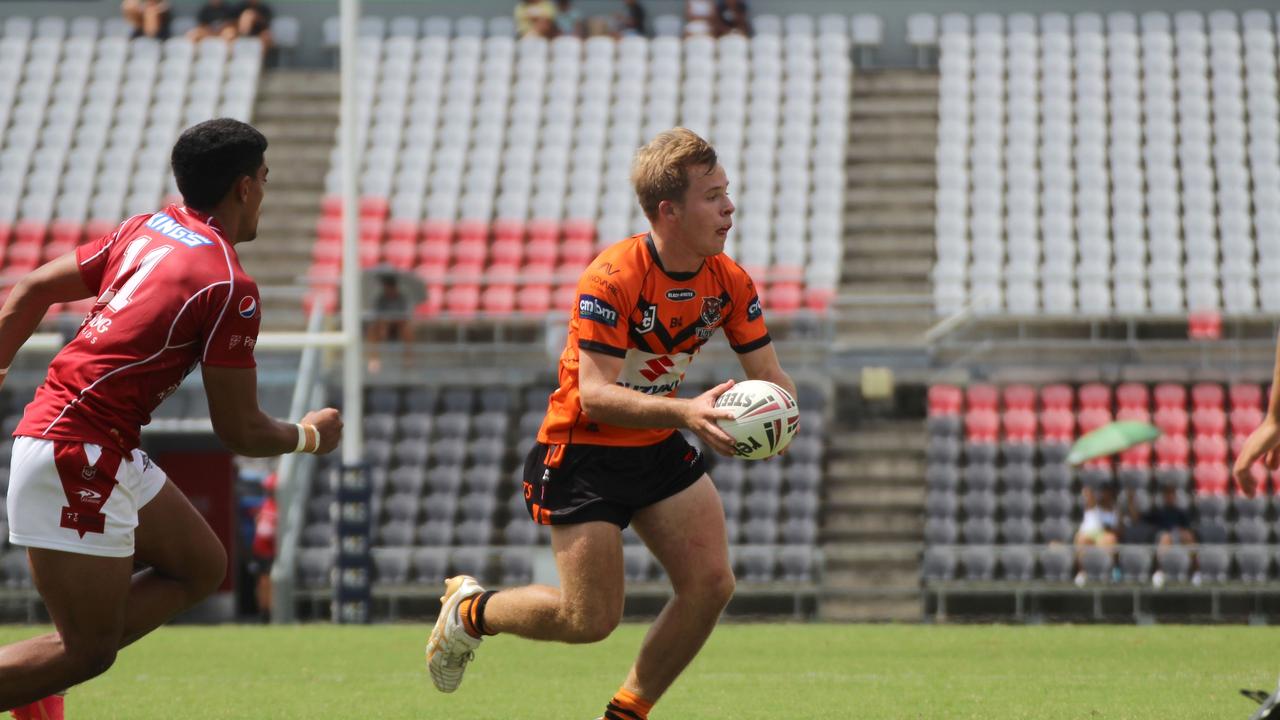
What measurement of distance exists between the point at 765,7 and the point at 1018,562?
45.3 ft

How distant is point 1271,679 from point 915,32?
1984 cm

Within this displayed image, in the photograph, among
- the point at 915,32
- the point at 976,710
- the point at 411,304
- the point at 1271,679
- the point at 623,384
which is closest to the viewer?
the point at 623,384

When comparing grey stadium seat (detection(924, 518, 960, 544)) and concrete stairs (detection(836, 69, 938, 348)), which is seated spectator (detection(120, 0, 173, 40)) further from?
grey stadium seat (detection(924, 518, 960, 544))

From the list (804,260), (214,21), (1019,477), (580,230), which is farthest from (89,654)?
(214,21)

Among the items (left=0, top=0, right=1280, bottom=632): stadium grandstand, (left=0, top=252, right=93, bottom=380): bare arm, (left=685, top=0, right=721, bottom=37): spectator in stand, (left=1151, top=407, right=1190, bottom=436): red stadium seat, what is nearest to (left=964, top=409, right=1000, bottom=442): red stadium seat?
(left=0, top=0, right=1280, bottom=632): stadium grandstand

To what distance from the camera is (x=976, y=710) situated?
814 cm

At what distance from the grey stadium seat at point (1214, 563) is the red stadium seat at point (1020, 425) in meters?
2.75

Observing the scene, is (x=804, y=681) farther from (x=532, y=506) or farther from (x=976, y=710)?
(x=532, y=506)

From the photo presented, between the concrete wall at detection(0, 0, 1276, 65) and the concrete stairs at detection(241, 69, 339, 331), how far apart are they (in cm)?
120

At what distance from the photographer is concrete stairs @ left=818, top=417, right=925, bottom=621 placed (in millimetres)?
18516

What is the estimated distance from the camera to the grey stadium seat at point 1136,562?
704 inches

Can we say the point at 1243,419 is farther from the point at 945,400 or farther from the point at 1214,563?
the point at 945,400

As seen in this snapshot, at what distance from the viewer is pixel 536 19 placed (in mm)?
28938

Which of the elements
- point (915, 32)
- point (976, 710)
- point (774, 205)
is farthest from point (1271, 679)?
point (915, 32)
